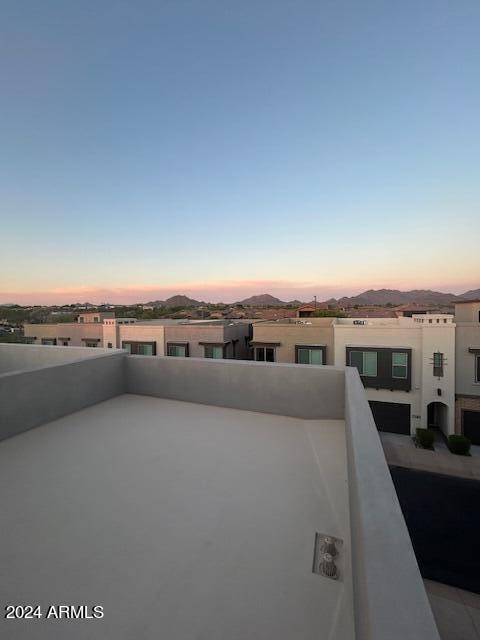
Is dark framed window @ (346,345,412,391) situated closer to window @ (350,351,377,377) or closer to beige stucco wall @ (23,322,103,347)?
window @ (350,351,377,377)

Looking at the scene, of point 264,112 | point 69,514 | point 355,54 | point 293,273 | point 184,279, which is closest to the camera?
point 69,514

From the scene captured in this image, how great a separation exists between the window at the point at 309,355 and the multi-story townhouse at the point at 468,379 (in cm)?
519

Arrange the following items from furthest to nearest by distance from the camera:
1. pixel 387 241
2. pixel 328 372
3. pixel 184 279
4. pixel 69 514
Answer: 1. pixel 184 279
2. pixel 387 241
3. pixel 328 372
4. pixel 69 514

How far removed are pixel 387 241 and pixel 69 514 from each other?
1876 cm

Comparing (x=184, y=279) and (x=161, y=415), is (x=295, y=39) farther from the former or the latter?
(x=184, y=279)

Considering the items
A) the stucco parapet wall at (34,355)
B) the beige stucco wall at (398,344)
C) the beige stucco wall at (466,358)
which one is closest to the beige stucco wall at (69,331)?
the stucco parapet wall at (34,355)

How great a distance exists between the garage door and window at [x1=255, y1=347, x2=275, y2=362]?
7.94 m

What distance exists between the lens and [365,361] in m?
12.3

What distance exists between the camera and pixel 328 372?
374cm

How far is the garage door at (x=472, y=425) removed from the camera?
11.2m

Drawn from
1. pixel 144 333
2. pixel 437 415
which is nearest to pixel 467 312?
pixel 437 415

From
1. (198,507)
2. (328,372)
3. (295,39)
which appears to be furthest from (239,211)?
(198,507)

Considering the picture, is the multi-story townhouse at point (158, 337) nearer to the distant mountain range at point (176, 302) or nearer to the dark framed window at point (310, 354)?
the dark framed window at point (310, 354)

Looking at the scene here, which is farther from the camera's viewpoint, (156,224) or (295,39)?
(156,224)
